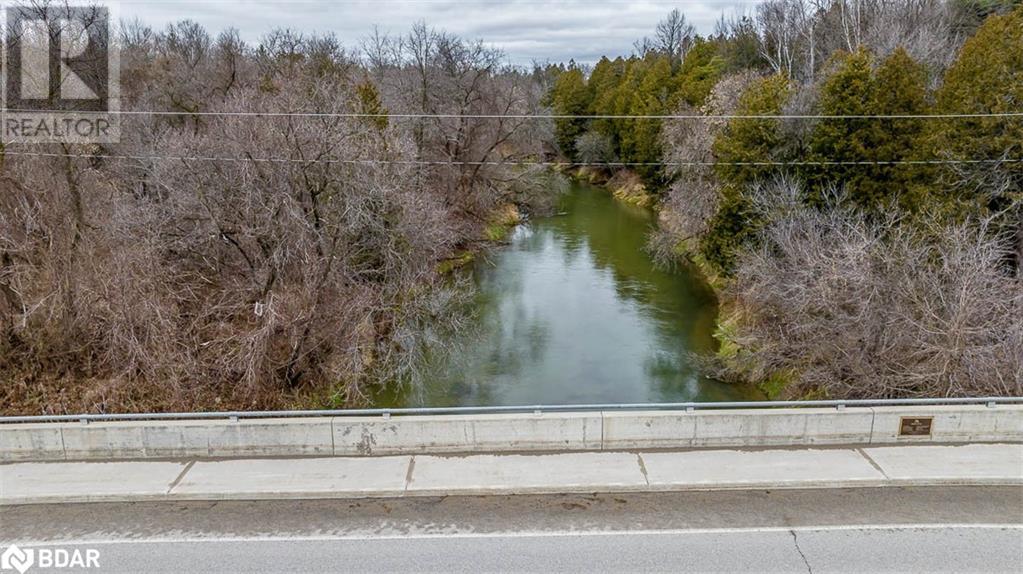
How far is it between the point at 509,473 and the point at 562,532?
120 cm

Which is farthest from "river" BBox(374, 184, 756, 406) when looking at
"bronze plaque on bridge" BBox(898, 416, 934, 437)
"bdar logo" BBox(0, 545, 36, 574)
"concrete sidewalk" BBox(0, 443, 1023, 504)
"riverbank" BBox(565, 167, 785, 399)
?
"bdar logo" BBox(0, 545, 36, 574)

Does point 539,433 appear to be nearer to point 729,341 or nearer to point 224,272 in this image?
point 224,272

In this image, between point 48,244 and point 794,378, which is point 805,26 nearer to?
point 794,378

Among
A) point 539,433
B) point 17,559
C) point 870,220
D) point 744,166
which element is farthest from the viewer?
point 744,166

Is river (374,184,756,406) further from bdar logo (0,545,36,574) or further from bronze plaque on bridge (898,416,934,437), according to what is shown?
bdar logo (0,545,36,574)

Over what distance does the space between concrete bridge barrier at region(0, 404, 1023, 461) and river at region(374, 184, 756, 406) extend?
23.3 ft

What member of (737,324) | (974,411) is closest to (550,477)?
(974,411)

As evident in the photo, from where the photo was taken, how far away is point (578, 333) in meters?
20.4

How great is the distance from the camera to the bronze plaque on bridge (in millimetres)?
8484

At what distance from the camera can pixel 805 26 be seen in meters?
38.9

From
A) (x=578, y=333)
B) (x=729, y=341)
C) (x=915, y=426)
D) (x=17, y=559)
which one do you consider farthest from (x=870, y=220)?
(x=17, y=559)

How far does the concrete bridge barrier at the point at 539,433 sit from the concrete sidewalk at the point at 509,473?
0.15 meters

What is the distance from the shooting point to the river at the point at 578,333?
54.1 ft

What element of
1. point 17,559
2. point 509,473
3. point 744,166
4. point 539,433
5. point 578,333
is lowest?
point 578,333
